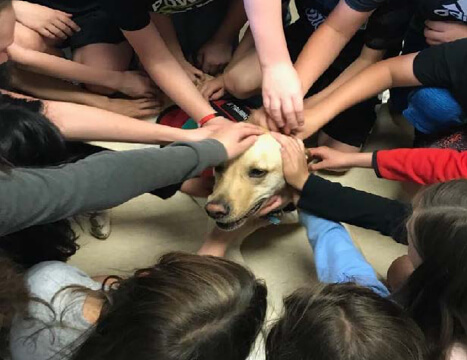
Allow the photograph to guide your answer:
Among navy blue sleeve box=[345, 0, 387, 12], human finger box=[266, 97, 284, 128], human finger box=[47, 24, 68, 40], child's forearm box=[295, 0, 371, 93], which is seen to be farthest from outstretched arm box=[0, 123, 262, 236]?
human finger box=[47, 24, 68, 40]

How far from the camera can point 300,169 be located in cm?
109

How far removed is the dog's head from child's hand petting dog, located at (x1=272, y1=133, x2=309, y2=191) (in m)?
0.01

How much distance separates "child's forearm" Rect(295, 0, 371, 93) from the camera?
1265 mm

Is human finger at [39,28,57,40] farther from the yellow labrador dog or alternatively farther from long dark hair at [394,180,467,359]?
long dark hair at [394,180,467,359]

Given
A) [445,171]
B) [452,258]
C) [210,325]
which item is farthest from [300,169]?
[210,325]

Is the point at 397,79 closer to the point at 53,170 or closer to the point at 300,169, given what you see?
the point at 300,169

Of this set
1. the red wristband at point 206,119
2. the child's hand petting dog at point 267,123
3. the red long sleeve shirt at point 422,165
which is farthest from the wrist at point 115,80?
the red long sleeve shirt at point 422,165

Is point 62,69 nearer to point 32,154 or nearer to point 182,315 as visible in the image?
point 32,154

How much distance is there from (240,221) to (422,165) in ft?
1.30

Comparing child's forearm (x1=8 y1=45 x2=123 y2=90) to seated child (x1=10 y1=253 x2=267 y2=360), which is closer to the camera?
seated child (x1=10 y1=253 x2=267 y2=360)

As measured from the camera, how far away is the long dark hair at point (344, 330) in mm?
629

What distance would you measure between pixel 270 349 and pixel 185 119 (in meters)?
0.87

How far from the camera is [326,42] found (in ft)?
4.23

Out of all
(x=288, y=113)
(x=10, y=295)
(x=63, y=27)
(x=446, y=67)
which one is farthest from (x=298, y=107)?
(x=63, y=27)
